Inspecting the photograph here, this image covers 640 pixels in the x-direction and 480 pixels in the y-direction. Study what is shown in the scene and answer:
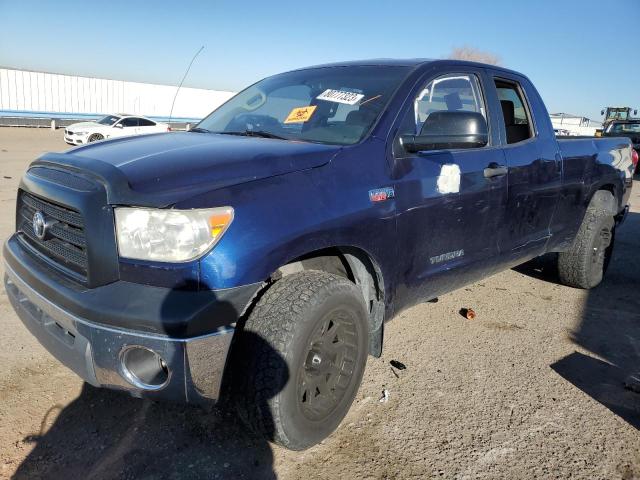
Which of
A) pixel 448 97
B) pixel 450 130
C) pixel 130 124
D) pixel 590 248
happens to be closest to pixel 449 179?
pixel 450 130

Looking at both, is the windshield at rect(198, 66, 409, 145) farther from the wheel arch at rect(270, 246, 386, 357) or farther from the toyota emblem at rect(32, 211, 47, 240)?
the toyota emblem at rect(32, 211, 47, 240)

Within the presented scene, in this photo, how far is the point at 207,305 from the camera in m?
1.82

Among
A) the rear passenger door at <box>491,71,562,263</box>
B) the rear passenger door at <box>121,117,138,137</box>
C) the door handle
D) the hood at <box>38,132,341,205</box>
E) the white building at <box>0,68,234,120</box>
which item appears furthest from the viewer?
the white building at <box>0,68,234,120</box>

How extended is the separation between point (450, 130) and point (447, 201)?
40cm

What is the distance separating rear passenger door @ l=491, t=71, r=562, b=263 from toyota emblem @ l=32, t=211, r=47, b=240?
2671 millimetres

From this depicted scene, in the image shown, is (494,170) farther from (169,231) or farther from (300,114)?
(169,231)

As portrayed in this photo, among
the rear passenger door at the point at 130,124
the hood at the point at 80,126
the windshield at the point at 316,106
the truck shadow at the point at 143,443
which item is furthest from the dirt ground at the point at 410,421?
the rear passenger door at the point at 130,124

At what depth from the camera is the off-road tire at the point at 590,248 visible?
447 centimetres

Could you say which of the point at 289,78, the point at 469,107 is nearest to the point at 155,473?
the point at 289,78

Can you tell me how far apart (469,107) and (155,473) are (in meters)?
2.82

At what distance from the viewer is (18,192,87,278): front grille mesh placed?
2.03 m

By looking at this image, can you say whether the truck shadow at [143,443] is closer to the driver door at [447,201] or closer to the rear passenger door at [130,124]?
the driver door at [447,201]

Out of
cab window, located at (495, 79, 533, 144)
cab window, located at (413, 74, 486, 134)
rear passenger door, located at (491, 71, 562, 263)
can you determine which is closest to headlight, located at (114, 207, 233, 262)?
cab window, located at (413, 74, 486, 134)

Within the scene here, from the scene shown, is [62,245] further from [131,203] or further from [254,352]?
[254,352]
